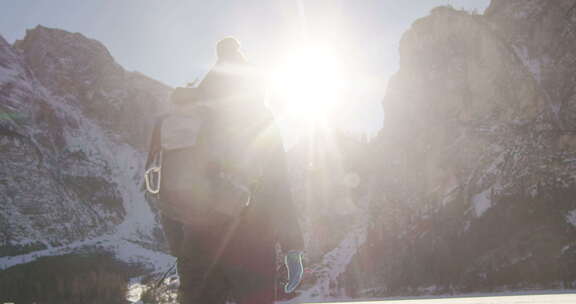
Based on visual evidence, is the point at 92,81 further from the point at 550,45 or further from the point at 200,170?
the point at 200,170

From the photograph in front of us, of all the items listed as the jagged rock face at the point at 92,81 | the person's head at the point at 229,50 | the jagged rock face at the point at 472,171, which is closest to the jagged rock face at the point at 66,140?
the jagged rock face at the point at 92,81

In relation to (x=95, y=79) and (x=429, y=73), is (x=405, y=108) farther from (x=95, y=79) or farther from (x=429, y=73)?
(x=95, y=79)

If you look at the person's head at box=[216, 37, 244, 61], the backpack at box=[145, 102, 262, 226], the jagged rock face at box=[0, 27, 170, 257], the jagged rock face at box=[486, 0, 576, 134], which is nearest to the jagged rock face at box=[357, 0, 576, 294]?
the jagged rock face at box=[486, 0, 576, 134]

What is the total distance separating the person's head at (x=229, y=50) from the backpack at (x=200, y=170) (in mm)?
547

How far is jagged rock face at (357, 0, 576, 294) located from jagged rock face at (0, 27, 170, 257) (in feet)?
223

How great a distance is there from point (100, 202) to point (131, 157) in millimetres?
20713

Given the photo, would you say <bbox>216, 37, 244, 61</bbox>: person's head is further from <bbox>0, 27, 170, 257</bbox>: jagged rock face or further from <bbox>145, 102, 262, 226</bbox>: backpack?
<bbox>0, 27, 170, 257</bbox>: jagged rock face

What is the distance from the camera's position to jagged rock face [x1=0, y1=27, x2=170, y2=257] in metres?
78.4

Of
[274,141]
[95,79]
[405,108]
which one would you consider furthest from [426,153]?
[95,79]

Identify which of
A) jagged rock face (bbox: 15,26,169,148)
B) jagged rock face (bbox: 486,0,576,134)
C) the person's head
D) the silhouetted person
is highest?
jagged rock face (bbox: 15,26,169,148)

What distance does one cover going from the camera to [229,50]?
8.30ft

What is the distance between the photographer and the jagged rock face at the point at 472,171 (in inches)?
1702

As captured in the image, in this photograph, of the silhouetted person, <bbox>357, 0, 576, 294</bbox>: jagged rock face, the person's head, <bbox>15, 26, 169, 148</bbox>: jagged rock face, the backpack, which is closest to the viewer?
the backpack

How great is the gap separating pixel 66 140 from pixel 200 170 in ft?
363
